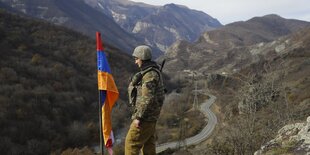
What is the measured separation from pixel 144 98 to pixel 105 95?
6.43 ft

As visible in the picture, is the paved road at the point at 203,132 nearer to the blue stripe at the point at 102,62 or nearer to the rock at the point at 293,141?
the rock at the point at 293,141

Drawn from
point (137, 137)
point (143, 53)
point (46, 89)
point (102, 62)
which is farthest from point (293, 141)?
point (46, 89)

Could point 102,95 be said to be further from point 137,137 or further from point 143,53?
point 143,53

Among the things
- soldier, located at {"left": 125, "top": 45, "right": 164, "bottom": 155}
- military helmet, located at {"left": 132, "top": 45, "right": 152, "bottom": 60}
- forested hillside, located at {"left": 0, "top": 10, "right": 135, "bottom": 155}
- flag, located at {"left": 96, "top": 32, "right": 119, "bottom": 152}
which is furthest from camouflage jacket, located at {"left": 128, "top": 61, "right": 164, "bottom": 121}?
forested hillside, located at {"left": 0, "top": 10, "right": 135, "bottom": 155}

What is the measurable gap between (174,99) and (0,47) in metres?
31.2

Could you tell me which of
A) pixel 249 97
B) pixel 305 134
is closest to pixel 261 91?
pixel 249 97

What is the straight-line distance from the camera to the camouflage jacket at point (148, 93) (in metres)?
5.92

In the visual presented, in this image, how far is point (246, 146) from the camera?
905cm

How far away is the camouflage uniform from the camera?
5930mm

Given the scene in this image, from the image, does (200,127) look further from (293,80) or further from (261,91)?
(261,91)

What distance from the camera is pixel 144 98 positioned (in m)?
5.91

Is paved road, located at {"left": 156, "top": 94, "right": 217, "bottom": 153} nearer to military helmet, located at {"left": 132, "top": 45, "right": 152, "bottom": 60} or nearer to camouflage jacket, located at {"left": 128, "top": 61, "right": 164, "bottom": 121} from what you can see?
camouflage jacket, located at {"left": 128, "top": 61, "right": 164, "bottom": 121}

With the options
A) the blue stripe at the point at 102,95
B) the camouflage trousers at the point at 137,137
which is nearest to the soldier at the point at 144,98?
Result: the camouflage trousers at the point at 137,137

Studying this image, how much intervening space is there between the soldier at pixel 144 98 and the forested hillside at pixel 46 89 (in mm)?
34541
